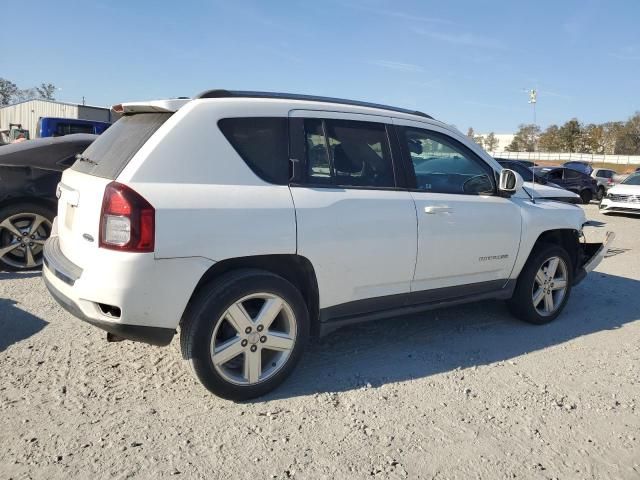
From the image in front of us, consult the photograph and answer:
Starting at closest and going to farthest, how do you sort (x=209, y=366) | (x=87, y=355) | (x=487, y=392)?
1. (x=209, y=366)
2. (x=487, y=392)
3. (x=87, y=355)

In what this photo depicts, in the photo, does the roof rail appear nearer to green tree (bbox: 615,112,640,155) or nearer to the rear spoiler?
the rear spoiler

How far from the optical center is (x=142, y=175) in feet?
9.25

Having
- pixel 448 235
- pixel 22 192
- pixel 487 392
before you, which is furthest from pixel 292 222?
pixel 22 192

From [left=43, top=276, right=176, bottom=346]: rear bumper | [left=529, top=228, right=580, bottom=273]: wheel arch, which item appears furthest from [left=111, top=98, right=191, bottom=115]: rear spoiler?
[left=529, top=228, right=580, bottom=273]: wheel arch

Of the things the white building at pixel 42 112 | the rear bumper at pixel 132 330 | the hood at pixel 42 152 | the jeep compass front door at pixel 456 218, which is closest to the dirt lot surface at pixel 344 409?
the rear bumper at pixel 132 330

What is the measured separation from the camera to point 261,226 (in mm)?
3049

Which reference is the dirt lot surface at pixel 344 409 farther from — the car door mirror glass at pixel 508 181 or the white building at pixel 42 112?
the white building at pixel 42 112

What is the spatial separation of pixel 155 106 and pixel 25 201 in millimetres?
3403

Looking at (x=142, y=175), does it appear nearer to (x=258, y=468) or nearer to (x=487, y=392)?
(x=258, y=468)

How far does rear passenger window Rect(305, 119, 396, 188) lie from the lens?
3424 mm

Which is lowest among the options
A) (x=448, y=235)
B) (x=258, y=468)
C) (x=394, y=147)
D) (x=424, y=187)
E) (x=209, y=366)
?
(x=258, y=468)

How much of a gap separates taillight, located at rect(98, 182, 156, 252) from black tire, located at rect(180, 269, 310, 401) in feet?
1.51

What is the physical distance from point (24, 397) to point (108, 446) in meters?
0.84

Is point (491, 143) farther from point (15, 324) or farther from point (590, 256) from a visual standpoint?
point (15, 324)
